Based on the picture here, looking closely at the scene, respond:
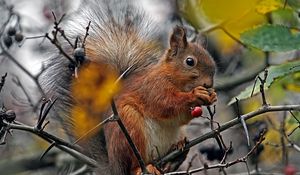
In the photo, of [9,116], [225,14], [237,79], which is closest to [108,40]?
[237,79]

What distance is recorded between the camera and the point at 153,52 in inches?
148

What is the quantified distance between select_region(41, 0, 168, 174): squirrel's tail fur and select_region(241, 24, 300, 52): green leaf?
3.04 feet

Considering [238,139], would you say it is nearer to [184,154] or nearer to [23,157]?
[184,154]

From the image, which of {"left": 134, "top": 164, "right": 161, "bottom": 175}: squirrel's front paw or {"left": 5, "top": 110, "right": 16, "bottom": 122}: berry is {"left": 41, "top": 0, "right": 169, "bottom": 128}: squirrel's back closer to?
{"left": 134, "top": 164, "right": 161, "bottom": 175}: squirrel's front paw

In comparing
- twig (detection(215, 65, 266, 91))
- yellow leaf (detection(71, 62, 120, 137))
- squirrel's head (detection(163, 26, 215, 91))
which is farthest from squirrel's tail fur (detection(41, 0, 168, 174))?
twig (detection(215, 65, 266, 91))

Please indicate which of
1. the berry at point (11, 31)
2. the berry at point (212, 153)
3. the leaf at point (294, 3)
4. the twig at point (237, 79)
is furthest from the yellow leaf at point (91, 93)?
the twig at point (237, 79)

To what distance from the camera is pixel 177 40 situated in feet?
11.2

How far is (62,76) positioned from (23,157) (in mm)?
955

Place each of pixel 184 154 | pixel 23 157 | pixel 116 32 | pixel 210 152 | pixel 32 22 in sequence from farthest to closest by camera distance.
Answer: pixel 32 22 < pixel 23 157 < pixel 116 32 < pixel 210 152 < pixel 184 154

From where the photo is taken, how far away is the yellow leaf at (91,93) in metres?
2.16

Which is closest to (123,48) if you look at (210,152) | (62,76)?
(62,76)

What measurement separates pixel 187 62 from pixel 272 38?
79 cm

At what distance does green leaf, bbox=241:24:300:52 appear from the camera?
2564 mm

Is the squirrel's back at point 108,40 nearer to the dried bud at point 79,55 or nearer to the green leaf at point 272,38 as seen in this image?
the green leaf at point 272,38
